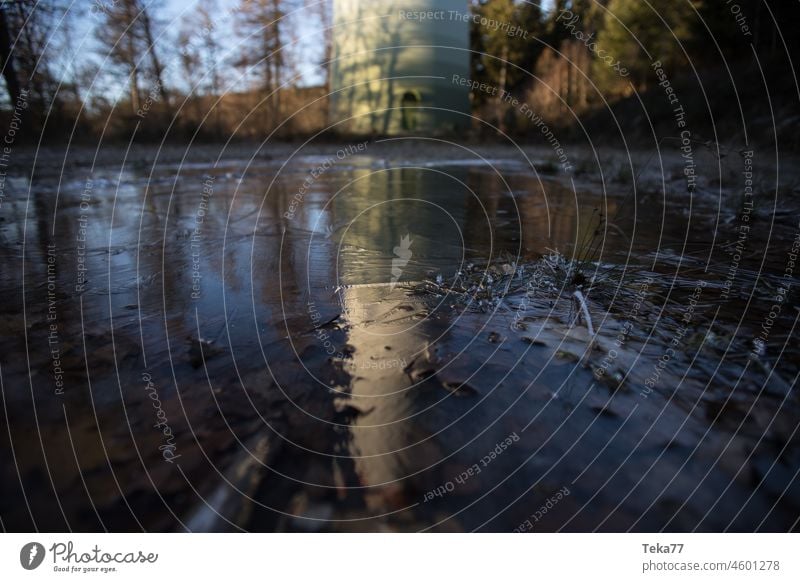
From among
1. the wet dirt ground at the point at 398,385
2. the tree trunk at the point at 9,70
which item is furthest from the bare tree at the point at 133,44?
the wet dirt ground at the point at 398,385

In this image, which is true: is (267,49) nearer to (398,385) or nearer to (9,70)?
(9,70)

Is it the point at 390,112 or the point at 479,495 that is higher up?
the point at 390,112

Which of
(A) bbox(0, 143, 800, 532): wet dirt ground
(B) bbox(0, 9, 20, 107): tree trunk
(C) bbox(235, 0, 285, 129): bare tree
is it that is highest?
(C) bbox(235, 0, 285, 129): bare tree

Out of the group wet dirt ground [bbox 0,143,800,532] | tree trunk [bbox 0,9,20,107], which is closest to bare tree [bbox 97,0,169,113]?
tree trunk [bbox 0,9,20,107]

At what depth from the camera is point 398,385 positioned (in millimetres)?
1670

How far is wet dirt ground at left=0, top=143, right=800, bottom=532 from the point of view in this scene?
1239 mm

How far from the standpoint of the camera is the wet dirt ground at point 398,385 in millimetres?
1239

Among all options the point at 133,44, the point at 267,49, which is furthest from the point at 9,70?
the point at 267,49

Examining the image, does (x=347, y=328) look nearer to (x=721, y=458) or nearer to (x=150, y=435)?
(x=150, y=435)

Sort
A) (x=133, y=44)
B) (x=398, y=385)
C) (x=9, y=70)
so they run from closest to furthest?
(x=398, y=385), (x=9, y=70), (x=133, y=44)

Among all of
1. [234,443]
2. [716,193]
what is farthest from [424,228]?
[716,193]

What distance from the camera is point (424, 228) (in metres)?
4.23

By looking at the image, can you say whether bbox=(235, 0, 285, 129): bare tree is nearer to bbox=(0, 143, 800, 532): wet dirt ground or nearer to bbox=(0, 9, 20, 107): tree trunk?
bbox=(0, 9, 20, 107): tree trunk
